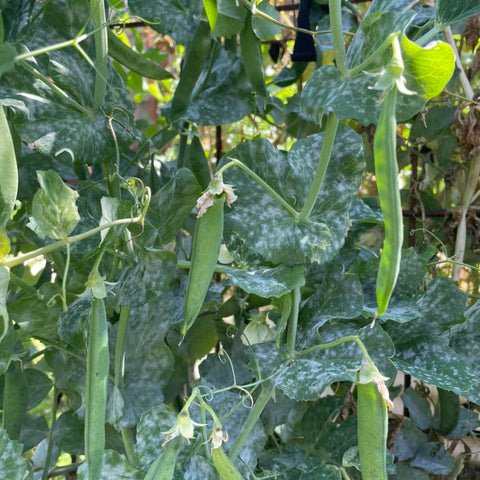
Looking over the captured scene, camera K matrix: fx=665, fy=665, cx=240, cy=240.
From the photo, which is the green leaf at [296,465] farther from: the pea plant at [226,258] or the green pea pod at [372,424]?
the green pea pod at [372,424]

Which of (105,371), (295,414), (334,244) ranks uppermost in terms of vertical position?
(334,244)

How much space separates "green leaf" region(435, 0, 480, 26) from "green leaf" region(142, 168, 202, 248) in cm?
31

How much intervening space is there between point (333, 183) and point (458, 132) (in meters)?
0.33

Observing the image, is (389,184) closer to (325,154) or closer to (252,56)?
(325,154)

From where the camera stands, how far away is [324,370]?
0.68 m

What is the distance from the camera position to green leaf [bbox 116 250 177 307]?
712 mm

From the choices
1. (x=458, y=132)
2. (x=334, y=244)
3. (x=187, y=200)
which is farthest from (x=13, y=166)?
(x=458, y=132)

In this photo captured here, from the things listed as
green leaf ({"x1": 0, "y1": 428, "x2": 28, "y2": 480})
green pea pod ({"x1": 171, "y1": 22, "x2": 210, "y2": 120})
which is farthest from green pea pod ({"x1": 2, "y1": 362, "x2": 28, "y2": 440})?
green pea pod ({"x1": 171, "y1": 22, "x2": 210, "y2": 120})

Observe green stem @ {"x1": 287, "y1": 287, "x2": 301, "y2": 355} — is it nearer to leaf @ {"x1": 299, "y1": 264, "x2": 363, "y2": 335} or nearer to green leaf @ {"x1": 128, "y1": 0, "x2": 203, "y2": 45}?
leaf @ {"x1": 299, "y1": 264, "x2": 363, "y2": 335}

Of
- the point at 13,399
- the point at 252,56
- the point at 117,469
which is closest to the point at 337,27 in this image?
the point at 252,56

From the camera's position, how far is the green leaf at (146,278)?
712 millimetres

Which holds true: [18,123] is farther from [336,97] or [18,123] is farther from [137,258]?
[336,97]

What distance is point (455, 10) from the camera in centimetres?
64

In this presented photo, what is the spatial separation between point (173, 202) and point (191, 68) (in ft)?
0.66
